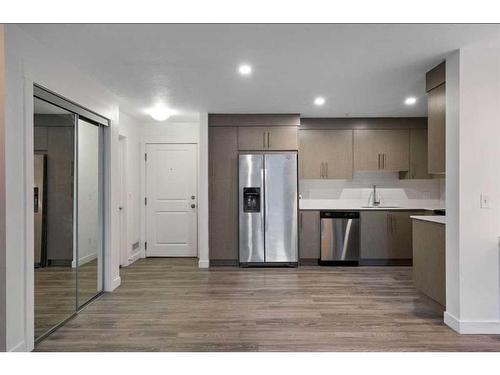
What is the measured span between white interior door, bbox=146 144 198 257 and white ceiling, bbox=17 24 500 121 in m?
1.68

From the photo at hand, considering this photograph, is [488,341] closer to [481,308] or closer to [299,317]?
[481,308]

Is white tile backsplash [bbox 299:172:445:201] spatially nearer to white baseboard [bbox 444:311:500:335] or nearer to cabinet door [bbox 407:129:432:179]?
cabinet door [bbox 407:129:432:179]

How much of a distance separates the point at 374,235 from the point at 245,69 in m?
3.45

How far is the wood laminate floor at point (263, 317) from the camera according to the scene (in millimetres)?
2762

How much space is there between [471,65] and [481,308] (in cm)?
193

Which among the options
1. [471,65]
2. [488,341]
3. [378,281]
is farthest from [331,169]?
[488,341]

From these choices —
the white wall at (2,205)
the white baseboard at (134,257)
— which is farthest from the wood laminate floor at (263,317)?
the white baseboard at (134,257)

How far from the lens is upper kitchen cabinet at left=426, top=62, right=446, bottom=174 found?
328cm

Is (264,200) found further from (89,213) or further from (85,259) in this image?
(85,259)

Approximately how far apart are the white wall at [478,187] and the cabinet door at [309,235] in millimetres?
2737

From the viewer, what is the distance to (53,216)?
3.06m

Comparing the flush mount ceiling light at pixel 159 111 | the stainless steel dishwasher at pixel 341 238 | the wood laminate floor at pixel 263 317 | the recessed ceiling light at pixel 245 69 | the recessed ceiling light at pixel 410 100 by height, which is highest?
the recessed ceiling light at pixel 410 100

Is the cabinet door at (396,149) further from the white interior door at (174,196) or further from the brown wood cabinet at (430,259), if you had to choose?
the white interior door at (174,196)

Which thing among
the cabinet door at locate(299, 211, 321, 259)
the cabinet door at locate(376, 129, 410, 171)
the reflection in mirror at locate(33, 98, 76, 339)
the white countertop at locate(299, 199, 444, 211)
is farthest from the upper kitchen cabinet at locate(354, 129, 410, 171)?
the reflection in mirror at locate(33, 98, 76, 339)
